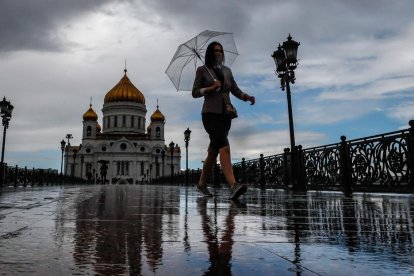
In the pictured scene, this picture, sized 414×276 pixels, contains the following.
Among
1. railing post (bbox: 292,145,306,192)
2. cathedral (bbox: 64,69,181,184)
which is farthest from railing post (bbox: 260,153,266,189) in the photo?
cathedral (bbox: 64,69,181,184)

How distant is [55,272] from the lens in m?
1.26

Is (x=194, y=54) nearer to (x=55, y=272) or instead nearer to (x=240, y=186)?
(x=240, y=186)

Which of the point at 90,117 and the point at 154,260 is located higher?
the point at 90,117

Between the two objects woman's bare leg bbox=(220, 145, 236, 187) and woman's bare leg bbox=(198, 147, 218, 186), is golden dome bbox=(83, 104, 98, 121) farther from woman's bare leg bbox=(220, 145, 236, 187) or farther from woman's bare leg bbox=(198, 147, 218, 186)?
woman's bare leg bbox=(220, 145, 236, 187)

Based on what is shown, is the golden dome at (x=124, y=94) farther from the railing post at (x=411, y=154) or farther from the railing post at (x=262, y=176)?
the railing post at (x=411, y=154)

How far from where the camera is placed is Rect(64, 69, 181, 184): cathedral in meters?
96.2

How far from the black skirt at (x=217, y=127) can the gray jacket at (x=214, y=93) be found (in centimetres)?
11

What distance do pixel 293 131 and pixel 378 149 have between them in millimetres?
3445

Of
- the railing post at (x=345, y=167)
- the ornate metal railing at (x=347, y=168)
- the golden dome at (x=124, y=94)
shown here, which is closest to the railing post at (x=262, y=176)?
the ornate metal railing at (x=347, y=168)

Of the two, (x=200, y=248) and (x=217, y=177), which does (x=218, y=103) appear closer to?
(x=200, y=248)

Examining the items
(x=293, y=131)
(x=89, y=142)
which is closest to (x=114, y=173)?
(x=89, y=142)

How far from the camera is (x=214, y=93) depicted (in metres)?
5.96

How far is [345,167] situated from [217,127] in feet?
19.9

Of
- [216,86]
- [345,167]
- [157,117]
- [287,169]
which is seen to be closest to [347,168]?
[345,167]
